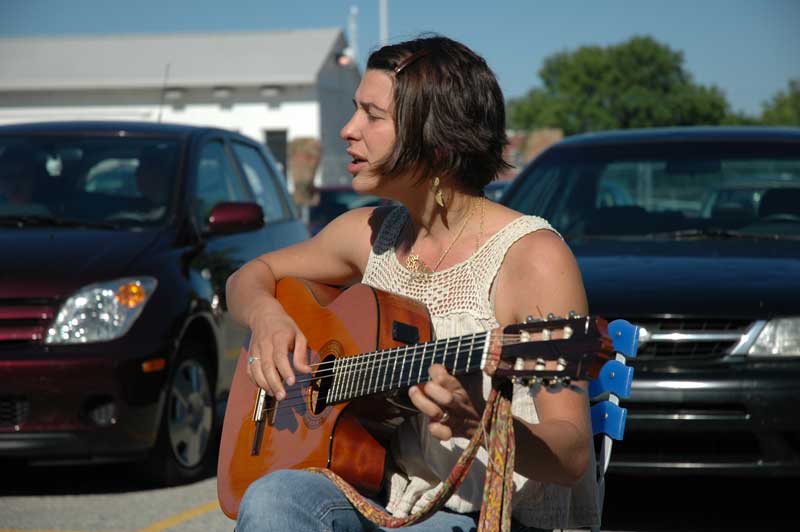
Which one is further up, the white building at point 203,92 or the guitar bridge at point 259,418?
the white building at point 203,92

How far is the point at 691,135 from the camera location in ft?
21.2

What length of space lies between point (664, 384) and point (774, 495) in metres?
1.40

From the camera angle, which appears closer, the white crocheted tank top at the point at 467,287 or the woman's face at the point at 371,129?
the white crocheted tank top at the point at 467,287

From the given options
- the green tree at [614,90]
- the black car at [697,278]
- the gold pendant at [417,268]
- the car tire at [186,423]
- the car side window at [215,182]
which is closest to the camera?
the gold pendant at [417,268]

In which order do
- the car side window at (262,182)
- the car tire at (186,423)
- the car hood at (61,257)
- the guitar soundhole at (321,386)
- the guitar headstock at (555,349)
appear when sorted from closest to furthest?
the guitar headstock at (555,349) → the guitar soundhole at (321,386) → the car hood at (61,257) → the car tire at (186,423) → the car side window at (262,182)

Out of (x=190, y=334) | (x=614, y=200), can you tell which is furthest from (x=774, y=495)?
(x=190, y=334)

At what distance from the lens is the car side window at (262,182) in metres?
8.06

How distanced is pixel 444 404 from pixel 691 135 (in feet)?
15.2

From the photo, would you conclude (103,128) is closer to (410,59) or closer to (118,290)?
(118,290)

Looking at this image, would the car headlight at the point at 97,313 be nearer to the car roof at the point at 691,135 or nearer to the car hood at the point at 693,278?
the car hood at the point at 693,278

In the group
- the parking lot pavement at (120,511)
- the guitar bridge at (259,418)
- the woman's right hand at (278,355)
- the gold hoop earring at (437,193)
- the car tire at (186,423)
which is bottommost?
the parking lot pavement at (120,511)

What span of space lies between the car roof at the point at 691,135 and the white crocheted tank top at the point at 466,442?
374 centimetres

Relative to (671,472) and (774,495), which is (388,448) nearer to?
(671,472)

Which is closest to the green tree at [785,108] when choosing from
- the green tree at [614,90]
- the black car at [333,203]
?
the green tree at [614,90]
